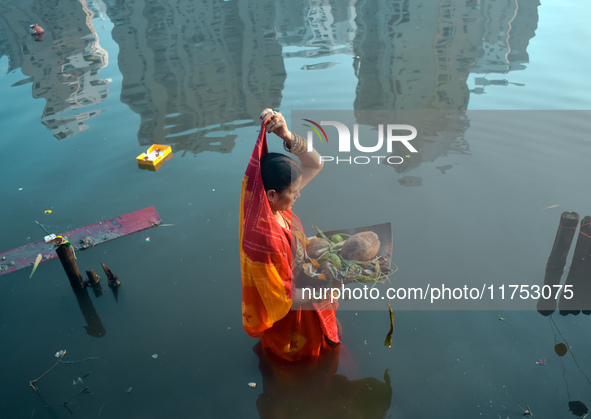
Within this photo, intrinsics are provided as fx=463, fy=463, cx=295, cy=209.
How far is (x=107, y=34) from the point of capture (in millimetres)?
13852

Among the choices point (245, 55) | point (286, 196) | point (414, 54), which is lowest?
point (414, 54)

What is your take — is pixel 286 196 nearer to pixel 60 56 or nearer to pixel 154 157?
pixel 154 157

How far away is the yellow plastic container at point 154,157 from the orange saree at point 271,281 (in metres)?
4.11

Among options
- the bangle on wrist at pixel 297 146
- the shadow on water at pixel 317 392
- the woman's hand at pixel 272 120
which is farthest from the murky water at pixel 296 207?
the woman's hand at pixel 272 120

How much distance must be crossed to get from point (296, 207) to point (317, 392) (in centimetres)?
293

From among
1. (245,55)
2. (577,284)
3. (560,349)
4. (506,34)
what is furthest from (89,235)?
(506,34)

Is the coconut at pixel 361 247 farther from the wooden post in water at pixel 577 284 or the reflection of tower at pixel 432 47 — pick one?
the reflection of tower at pixel 432 47

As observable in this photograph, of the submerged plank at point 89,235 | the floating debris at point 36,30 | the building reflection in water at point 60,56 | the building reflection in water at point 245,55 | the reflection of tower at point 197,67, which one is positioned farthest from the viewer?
the floating debris at point 36,30

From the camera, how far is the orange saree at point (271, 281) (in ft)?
10.2

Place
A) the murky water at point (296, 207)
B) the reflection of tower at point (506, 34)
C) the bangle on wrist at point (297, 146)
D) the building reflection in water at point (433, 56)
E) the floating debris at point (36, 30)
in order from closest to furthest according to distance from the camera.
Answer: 1. the bangle on wrist at point (297, 146)
2. the murky water at point (296, 207)
3. the building reflection in water at point (433, 56)
4. the reflection of tower at point (506, 34)
5. the floating debris at point (36, 30)

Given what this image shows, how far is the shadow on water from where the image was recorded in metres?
3.98

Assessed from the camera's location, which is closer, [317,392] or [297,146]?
[297,146]

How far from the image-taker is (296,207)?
653cm

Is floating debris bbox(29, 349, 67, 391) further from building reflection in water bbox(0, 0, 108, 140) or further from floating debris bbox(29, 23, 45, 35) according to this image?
floating debris bbox(29, 23, 45, 35)
